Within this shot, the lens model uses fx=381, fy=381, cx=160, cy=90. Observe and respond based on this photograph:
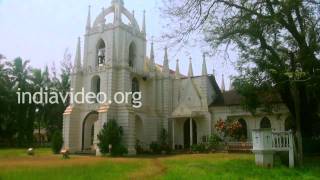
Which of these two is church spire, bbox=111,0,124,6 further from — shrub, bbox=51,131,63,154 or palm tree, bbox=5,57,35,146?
palm tree, bbox=5,57,35,146

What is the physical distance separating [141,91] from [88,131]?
5740mm

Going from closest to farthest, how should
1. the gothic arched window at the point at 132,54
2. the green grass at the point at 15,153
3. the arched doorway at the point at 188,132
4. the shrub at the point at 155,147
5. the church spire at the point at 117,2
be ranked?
the green grass at the point at 15,153 → the shrub at the point at 155,147 → the church spire at the point at 117,2 → the arched doorway at the point at 188,132 → the gothic arched window at the point at 132,54

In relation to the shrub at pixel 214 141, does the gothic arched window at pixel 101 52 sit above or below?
above

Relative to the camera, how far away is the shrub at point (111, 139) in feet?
90.6

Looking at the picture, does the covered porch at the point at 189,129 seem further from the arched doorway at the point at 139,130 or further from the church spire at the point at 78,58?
the church spire at the point at 78,58

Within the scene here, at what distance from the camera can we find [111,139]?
2770cm

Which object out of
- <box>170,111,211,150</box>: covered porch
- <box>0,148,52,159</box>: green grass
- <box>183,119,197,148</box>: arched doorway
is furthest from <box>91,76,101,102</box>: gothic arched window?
<box>183,119,197,148</box>: arched doorway

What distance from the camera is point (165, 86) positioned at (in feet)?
111

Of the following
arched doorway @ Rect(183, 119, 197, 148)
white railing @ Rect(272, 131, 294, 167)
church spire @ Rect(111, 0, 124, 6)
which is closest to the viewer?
white railing @ Rect(272, 131, 294, 167)

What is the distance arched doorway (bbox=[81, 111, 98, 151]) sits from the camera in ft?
106

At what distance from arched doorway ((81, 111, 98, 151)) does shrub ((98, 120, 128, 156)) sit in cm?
400

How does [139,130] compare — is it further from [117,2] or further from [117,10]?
[117,2]

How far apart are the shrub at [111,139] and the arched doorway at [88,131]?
4.00m

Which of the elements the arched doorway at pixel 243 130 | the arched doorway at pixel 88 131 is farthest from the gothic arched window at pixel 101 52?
the arched doorway at pixel 243 130
